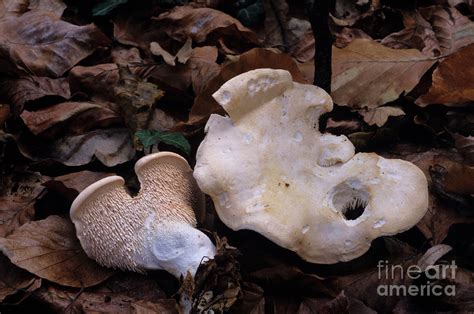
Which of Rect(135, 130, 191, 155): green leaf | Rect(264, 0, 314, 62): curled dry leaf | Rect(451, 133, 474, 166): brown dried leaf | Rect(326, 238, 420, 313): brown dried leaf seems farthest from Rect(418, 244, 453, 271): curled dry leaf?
Rect(264, 0, 314, 62): curled dry leaf

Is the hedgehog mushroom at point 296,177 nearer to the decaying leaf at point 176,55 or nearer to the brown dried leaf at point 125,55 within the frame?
the decaying leaf at point 176,55

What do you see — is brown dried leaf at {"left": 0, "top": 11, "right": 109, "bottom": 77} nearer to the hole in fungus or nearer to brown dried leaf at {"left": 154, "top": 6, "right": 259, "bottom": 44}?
brown dried leaf at {"left": 154, "top": 6, "right": 259, "bottom": 44}

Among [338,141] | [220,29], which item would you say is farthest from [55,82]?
[338,141]

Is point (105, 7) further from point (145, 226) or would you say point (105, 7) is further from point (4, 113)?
point (145, 226)

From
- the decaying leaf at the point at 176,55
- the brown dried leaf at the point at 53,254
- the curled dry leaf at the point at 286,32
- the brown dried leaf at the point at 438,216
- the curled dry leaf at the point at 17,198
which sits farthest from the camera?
the curled dry leaf at the point at 286,32

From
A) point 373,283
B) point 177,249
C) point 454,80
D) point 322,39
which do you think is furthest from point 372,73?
point 177,249

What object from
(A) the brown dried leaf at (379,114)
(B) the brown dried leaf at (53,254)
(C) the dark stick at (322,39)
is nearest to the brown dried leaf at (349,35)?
(A) the brown dried leaf at (379,114)

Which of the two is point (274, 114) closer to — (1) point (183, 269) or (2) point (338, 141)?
(2) point (338, 141)
